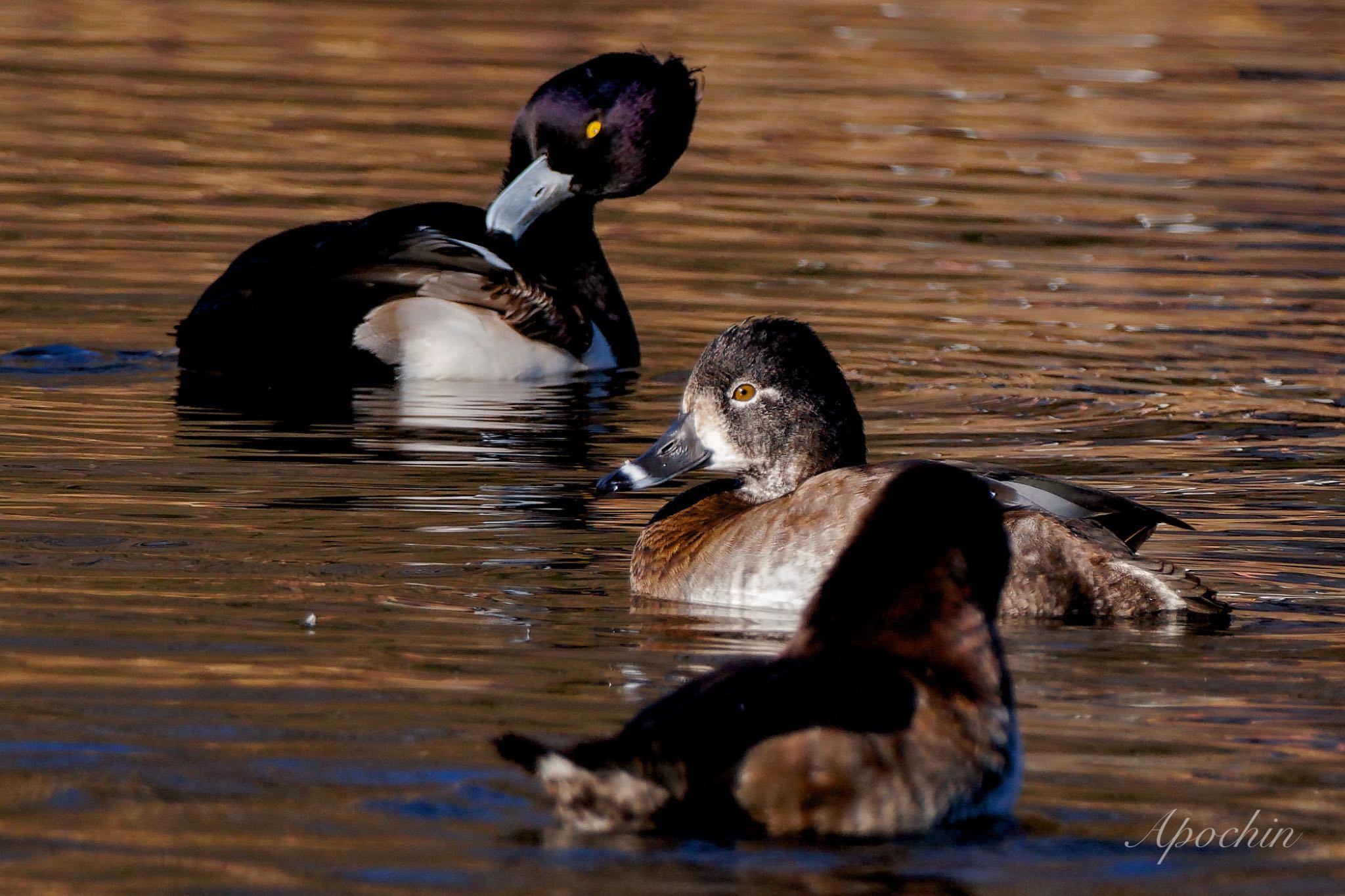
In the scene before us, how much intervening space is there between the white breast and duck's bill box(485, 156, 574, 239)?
53 cm

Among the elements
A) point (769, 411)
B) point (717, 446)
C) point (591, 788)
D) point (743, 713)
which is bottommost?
point (591, 788)

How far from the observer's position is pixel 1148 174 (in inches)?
650

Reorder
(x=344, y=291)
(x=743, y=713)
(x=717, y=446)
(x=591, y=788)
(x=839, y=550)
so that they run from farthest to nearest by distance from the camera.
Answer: (x=344, y=291) → (x=717, y=446) → (x=839, y=550) → (x=743, y=713) → (x=591, y=788)

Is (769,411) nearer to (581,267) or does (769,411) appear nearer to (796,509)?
(796,509)

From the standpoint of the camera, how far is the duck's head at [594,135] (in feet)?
38.7

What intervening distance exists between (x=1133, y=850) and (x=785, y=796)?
74 cm

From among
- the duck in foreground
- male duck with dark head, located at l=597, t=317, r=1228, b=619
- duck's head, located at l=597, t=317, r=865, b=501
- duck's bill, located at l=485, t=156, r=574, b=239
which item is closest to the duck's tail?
the duck in foreground

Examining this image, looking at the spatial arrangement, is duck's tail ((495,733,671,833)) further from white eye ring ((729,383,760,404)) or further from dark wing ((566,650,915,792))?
white eye ring ((729,383,760,404))

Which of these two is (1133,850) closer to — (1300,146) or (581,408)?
(581,408)

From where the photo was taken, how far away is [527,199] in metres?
11.8

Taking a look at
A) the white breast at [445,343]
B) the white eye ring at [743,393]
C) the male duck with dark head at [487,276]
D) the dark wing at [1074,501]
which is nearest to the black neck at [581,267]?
the male duck with dark head at [487,276]

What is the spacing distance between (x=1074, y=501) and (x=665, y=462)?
1.30 meters
